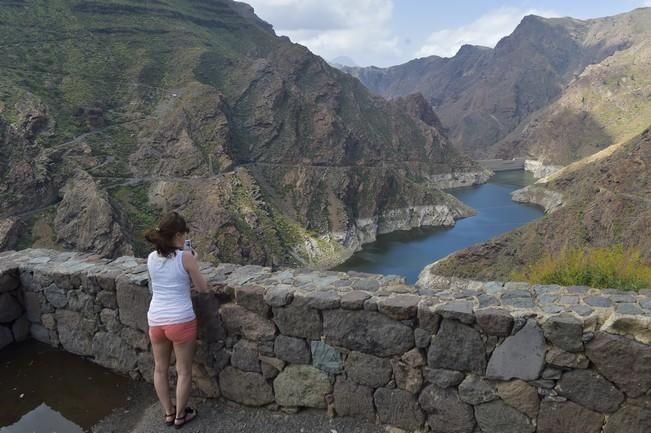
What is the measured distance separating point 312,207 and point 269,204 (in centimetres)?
904

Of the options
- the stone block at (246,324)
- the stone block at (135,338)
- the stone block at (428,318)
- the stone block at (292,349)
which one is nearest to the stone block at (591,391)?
the stone block at (428,318)

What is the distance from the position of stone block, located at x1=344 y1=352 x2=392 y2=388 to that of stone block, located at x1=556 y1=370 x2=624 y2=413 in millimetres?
1567

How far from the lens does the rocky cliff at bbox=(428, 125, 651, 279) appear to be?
37.6m

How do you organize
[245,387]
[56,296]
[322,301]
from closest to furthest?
1. [322,301]
2. [245,387]
3. [56,296]

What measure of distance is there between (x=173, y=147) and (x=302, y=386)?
6129 cm

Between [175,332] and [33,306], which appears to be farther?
[33,306]

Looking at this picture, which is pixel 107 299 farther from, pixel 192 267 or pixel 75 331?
pixel 192 267

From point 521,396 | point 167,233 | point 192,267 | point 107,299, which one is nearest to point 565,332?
point 521,396

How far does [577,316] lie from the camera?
4.08 m

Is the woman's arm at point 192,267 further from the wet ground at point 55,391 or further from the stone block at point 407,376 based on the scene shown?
the stone block at point 407,376

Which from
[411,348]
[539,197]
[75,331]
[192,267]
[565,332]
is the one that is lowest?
[539,197]

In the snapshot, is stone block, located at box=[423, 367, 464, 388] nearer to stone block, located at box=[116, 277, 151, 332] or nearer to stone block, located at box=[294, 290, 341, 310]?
stone block, located at box=[294, 290, 341, 310]

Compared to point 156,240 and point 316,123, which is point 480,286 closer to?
point 156,240

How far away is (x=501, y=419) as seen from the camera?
14.3 ft
